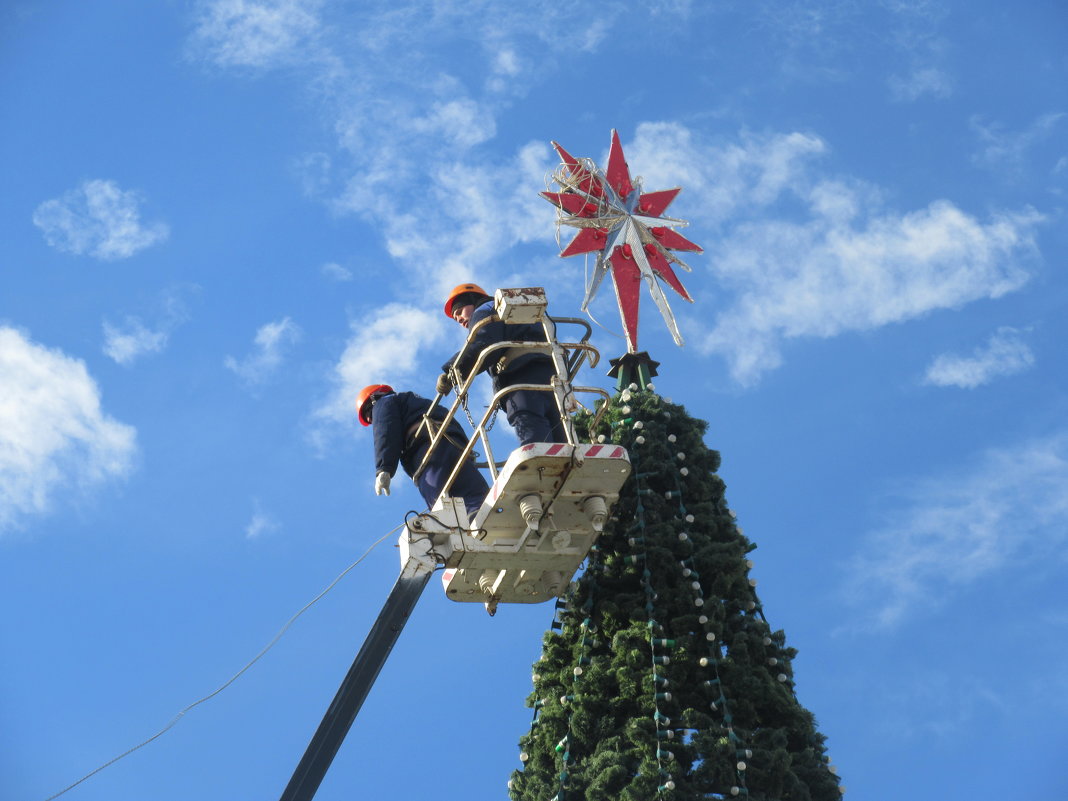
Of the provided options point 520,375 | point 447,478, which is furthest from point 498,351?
point 447,478

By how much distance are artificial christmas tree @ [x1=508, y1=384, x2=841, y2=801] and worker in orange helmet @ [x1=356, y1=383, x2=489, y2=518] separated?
1.20 m

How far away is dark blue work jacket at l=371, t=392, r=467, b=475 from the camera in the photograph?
13461 millimetres

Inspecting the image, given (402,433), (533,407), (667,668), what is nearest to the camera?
(667,668)

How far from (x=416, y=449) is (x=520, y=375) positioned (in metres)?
1.39

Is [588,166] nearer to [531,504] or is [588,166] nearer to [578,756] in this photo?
[531,504]

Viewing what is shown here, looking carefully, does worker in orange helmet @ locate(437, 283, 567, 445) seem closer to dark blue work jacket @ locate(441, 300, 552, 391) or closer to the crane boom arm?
dark blue work jacket @ locate(441, 300, 552, 391)

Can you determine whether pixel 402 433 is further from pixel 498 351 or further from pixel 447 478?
pixel 498 351

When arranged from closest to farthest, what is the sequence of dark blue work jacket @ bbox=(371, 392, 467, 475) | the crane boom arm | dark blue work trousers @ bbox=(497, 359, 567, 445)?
the crane boom arm < dark blue work trousers @ bbox=(497, 359, 567, 445) < dark blue work jacket @ bbox=(371, 392, 467, 475)

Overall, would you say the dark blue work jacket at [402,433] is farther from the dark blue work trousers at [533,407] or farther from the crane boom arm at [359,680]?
the crane boom arm at [359,680]

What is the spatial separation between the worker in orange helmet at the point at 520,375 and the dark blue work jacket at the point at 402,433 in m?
0.74

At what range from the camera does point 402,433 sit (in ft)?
45.0

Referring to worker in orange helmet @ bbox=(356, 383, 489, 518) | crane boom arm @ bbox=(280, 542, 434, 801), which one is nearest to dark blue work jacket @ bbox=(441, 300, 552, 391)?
worker in orange helmet @ bbox=(356, 383, 489, 518)

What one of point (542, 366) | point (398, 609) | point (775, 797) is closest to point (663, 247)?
point (542, 366)

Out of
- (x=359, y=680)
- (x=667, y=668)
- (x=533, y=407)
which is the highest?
(x=533, y=407)
